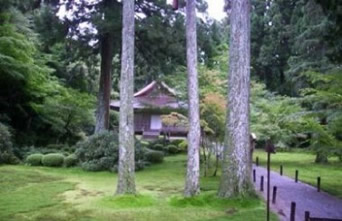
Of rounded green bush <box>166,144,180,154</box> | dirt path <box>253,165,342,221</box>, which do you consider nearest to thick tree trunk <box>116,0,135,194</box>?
dirt path <box>253,165,342,221</box>

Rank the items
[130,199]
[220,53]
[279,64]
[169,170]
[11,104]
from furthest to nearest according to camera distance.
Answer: [279,64] → [11,104] → [220,53] → [169,170] → [130,199]

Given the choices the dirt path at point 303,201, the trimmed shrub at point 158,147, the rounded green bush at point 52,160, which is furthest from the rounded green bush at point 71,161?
the trimmed shrub at point 158,147

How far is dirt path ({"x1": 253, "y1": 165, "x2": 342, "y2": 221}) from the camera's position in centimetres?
1056

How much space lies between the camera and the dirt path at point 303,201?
34.7 ft

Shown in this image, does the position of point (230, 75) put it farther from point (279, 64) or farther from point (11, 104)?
point (279, 64)

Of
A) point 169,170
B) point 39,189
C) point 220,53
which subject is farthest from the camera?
point 220,53

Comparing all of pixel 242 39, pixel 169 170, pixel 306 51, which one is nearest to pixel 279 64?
pixel 306 51

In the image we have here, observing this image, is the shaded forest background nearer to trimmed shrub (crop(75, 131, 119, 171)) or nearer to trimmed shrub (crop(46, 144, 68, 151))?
trimmed shrub (crop(46, 144, 68, 151))

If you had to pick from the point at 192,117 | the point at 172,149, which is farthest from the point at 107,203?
the point at 172,149

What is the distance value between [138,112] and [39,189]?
2449 centimetres

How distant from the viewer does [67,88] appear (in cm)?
2602

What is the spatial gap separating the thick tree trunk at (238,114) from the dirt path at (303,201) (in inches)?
46.2

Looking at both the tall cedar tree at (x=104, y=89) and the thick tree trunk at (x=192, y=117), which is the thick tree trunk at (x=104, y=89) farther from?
the thick tree trunk at (x=192, y=117)

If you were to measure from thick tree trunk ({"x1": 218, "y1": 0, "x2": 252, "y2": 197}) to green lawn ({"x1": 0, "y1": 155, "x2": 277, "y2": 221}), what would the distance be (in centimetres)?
50
